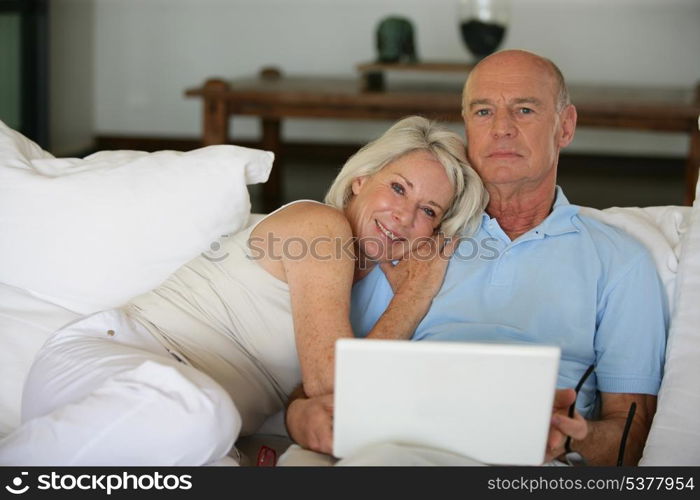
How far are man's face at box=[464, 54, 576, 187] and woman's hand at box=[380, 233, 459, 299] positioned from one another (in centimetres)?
19

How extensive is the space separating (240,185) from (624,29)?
14.7ft

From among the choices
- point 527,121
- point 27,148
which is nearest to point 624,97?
point 527,121

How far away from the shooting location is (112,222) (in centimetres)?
190

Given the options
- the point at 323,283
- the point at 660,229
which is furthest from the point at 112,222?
the point at 660,229

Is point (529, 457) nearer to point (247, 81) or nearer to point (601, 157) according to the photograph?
point (247, 81)

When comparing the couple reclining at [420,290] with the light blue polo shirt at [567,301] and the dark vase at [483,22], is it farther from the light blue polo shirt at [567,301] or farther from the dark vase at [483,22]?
the dark vase at [483,22]

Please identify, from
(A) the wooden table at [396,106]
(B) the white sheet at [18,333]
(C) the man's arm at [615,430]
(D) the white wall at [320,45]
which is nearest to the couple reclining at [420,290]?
(C) the man's arm at [615,430]

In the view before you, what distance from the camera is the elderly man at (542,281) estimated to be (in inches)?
71.6

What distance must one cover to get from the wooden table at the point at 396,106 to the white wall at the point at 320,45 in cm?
172

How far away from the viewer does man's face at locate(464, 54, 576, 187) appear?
2.00 metres

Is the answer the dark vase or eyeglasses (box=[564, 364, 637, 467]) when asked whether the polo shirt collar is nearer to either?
eyeglasses (box=[564, 364, 637, 467])

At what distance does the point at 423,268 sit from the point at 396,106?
80.6 inches

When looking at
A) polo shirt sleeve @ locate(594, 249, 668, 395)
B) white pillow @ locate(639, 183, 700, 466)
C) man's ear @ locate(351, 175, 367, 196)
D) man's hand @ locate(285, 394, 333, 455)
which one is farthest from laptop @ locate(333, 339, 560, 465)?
man's ear @ locate(351, 175, 367, 196)
